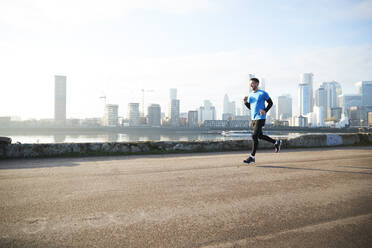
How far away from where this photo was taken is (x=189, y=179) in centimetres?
350

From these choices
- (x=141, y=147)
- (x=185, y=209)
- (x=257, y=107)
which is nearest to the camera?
(x=185, y=209)

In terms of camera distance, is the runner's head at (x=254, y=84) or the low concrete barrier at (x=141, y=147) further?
the low concrete barrier at (x=141, y=147)

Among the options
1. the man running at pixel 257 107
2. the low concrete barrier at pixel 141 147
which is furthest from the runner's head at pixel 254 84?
the low concrete barrier at pixel 141 147

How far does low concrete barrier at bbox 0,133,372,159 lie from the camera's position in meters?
6.00

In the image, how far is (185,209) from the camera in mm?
2277

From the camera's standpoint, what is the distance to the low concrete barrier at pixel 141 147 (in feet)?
19.7

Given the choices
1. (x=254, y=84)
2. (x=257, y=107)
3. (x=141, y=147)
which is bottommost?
(x=141, y=147)

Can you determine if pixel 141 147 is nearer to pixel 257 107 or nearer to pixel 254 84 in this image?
pixel 257 107

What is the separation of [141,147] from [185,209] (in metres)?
4.90

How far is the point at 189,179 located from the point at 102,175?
1.42m

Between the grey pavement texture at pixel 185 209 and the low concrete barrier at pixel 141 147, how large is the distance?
234cm

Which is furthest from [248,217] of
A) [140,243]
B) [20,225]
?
[20,225]

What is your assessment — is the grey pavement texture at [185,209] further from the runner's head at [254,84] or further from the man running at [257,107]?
the runner's head at [254,84]

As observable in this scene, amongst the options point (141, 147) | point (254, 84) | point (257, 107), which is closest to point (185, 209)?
point (257, 107)
